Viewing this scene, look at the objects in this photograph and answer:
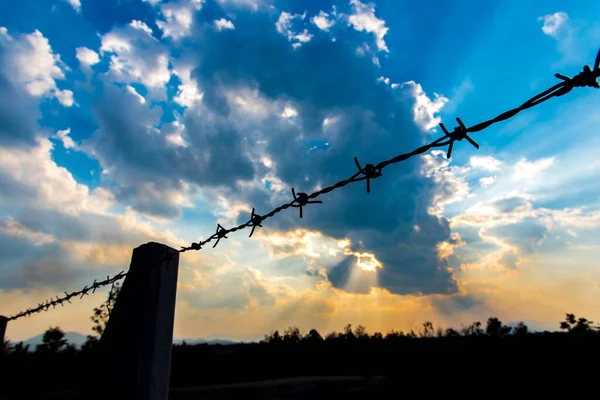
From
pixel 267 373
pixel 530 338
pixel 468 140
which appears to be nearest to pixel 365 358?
pixel 267 373

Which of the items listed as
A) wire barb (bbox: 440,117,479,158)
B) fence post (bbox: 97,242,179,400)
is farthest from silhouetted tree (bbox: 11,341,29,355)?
wire barb (bbox: 440,117,479,158)

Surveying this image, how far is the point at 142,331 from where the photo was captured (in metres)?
1.77

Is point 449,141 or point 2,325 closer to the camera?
point 449,141

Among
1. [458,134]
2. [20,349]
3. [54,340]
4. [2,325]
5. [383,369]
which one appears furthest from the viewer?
[54,340]

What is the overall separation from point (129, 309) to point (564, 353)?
10.8 metres

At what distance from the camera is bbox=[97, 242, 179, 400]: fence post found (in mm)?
1729

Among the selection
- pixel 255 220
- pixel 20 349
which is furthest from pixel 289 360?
pixel 255 220

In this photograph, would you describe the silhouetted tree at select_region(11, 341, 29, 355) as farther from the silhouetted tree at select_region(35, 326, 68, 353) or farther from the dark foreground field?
the silhouetted tree at select_region(35, 326, 68, 353)

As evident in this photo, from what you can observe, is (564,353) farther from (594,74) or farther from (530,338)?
(594,74)

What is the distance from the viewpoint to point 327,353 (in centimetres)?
1541

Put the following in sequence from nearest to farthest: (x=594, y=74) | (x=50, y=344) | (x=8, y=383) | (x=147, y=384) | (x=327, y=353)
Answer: (x=594, y=74) → (x=147, y=384) → (x=8, y=383) → (x=327, y=353) → (x=50, y=344)

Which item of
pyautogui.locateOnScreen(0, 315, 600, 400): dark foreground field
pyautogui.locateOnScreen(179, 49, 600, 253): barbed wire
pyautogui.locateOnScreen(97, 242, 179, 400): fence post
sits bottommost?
pyautogui.locateOnScreen(0, 315, 600, 400): dark foreground field

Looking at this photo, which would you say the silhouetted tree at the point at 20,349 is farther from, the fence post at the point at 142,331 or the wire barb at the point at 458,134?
the wire barb at the point at 458,134

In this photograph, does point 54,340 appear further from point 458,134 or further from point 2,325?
point 458,134
